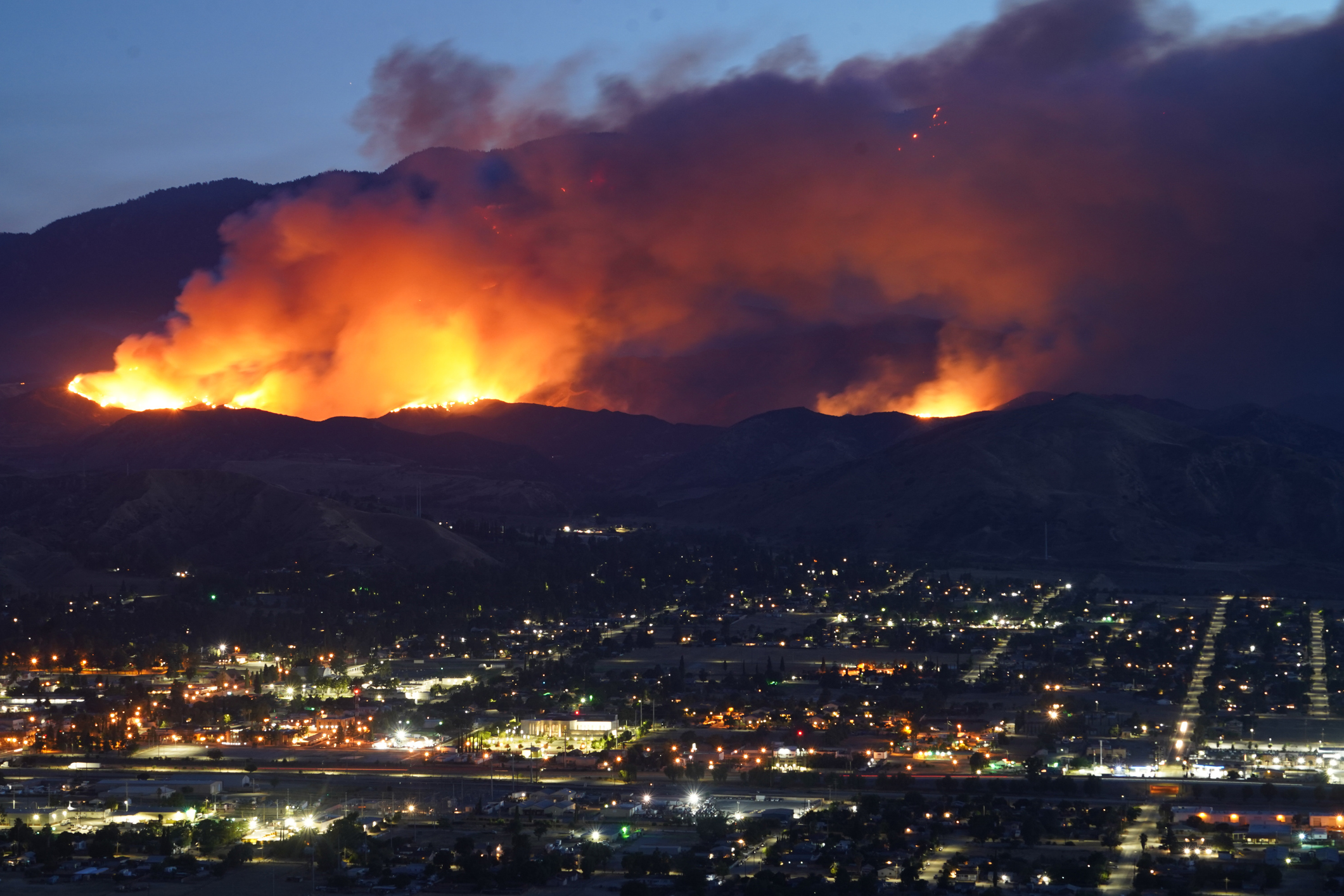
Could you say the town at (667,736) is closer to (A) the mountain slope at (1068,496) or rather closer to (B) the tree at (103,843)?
(B) the tree at (103,843)

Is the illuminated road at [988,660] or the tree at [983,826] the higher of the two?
the illuminated road at [988,660]

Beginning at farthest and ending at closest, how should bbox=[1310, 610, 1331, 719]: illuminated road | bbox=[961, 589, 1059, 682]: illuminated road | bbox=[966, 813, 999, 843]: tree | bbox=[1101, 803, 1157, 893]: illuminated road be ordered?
bbox=[961, 589, 1059, 682]: illuminated road → bbox=[1310, 610, 1331, 719]: illuminated road → bbox=[966, 813, 999, 843]: tree → bbox=[1101, 803, 1157, 893]: illuminated road

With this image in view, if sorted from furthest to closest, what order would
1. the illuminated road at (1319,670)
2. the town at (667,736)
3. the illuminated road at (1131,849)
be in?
1. the illuminated road at (1319,670)
2. the town at (667,736)
3. the illuminated road at (1131,849)

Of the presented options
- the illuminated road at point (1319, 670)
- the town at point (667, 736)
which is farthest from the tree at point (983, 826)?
the illuminated road at point (1319, 670)

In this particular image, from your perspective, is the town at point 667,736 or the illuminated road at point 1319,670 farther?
the illuminated road at point 1319,670

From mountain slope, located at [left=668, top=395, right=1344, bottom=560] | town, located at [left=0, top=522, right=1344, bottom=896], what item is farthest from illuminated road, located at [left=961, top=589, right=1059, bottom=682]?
mountain slope, located at [left=668, top=395, right=1344, bottom=560]

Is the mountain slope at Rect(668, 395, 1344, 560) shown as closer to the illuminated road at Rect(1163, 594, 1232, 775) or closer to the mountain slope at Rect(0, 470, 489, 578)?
the illuminated road at Rect(1163, 594, 1232, 775)

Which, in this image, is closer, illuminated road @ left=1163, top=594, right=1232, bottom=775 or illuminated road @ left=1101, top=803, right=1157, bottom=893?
illuminated road @ left=1101, top=803, right=1157, bottom=893

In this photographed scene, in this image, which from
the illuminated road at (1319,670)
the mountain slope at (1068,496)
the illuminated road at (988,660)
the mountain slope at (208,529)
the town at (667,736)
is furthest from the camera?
the mountain slope at (1068,496)

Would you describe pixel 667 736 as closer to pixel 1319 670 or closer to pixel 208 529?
pixel 1319 670

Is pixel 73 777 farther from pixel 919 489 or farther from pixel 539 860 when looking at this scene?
pixel 919 489
